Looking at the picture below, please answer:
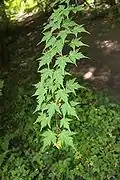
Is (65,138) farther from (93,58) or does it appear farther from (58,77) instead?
(93,58)

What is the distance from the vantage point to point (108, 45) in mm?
6957

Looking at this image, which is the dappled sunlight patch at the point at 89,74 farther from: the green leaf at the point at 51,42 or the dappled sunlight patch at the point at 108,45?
the green leaf at the point at 51,42

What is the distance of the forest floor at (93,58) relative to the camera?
616cm

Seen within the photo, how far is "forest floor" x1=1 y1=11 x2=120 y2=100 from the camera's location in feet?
20.2

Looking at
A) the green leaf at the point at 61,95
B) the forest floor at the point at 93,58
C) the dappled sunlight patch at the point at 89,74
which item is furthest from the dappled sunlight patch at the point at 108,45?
the green leaf at the point at 61,95

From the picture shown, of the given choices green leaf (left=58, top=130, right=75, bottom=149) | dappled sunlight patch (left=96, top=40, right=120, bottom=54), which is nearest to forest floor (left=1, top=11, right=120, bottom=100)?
dappled sunlight patch (left=96, top=40, right=120, bottom=54)

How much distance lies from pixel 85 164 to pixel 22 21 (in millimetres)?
6174

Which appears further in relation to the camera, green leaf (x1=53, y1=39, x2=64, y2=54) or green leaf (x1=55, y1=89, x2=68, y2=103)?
green leaf (x1=55, y1=89, x2=68, y2=103)

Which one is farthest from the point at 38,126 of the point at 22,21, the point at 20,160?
the point at 22,21

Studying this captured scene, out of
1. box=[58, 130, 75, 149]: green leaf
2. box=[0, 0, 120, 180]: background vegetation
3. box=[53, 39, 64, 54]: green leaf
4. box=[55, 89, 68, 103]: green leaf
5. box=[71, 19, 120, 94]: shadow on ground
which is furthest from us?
box=[71, 19, 120, 94]: shadow on ground

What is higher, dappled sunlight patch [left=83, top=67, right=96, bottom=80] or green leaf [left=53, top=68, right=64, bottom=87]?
green leaf [left=53, top=68, right=64, bottom=87]

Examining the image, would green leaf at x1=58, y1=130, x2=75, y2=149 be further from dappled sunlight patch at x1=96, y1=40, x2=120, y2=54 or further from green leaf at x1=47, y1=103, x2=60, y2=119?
dappled sunlight patch at x1=96, y1=40, x2=120, y2=54

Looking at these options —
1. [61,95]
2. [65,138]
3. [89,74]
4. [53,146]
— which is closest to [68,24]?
[61,95]

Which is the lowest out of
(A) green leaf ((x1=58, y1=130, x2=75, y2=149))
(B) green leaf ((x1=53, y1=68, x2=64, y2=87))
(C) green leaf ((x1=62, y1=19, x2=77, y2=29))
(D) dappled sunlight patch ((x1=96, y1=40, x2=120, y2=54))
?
(D) dappled sunlight patch ((x1=96, y1=40, x2=120, y2=54))
